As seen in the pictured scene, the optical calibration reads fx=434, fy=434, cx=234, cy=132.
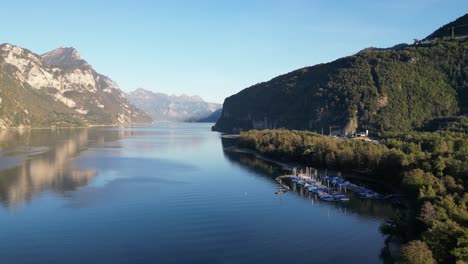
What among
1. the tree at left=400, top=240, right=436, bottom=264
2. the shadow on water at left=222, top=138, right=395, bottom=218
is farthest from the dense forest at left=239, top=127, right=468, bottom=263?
the shadow on water at left=222, top=138, right=395, bottom=218

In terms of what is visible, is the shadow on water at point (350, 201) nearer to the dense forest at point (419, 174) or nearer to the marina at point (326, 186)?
the marina at point (326, 186)

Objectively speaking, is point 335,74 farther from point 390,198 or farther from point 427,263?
point 427,263

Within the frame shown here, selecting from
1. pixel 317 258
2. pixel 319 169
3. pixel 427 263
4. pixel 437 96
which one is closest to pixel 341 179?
pixel 319 169

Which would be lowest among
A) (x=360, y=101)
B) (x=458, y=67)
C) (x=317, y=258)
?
(x=317, y=258)

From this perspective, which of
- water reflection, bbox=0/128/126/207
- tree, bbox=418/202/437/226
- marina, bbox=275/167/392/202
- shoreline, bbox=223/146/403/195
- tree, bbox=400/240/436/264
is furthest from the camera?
shoreline, bbox=223/146/403/195

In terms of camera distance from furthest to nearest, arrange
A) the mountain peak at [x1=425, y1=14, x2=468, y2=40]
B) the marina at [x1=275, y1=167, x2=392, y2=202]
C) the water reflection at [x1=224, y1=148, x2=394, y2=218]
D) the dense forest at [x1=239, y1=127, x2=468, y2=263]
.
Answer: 1. the mountain peak at [x1=425, y1=14, x2=468, y2=40]
2. the marina at [x1=275, y1=167, x2=392, y2=202]
3. the water reflection at [x1=224, y1=148, x2=394, y2=218]
4. the dense forest at [x1=239, y1=127, x2=468, y2=263]

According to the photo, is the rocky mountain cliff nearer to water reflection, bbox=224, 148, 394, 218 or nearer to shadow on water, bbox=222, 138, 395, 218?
shadow on water, bbox=222, 138, 395, 218

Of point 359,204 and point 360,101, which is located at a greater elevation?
point 360,101

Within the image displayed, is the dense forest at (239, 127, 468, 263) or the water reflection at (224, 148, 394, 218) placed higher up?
the dense forest at (239, 127, 468, 263)
